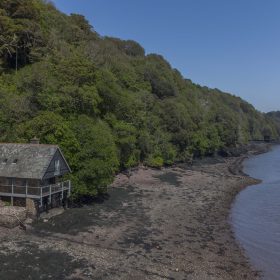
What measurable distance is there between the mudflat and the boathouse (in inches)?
105

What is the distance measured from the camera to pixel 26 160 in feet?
133

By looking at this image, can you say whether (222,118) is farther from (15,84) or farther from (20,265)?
(20,265)

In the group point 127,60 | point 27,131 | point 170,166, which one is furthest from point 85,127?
point 127,60

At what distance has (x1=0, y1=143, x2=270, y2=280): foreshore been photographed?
2919 centimetres

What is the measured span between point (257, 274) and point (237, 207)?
75.4 ft

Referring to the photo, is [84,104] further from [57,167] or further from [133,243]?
[133,243]

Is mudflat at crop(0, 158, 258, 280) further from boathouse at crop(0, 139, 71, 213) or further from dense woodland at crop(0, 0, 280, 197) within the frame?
dense woodland at crop(0, 0, 280, 197)

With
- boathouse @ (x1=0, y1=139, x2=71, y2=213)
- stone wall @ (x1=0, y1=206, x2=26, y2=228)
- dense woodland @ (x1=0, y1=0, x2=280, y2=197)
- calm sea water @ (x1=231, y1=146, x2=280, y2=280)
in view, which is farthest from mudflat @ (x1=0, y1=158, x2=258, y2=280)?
dense woodland @ (x1=0, y1=0, x2=280, y2=197)

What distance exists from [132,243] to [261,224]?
17482mm

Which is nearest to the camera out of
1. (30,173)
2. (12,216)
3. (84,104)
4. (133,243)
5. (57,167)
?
(133,243)

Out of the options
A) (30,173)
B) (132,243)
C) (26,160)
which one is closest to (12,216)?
(30,173)

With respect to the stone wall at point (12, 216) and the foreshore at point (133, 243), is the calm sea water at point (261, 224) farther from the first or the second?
the stone wall at point (12, 216)

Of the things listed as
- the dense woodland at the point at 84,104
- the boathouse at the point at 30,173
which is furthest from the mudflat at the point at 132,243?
the dense woodland at the point at 84,104

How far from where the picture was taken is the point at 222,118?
131 m
